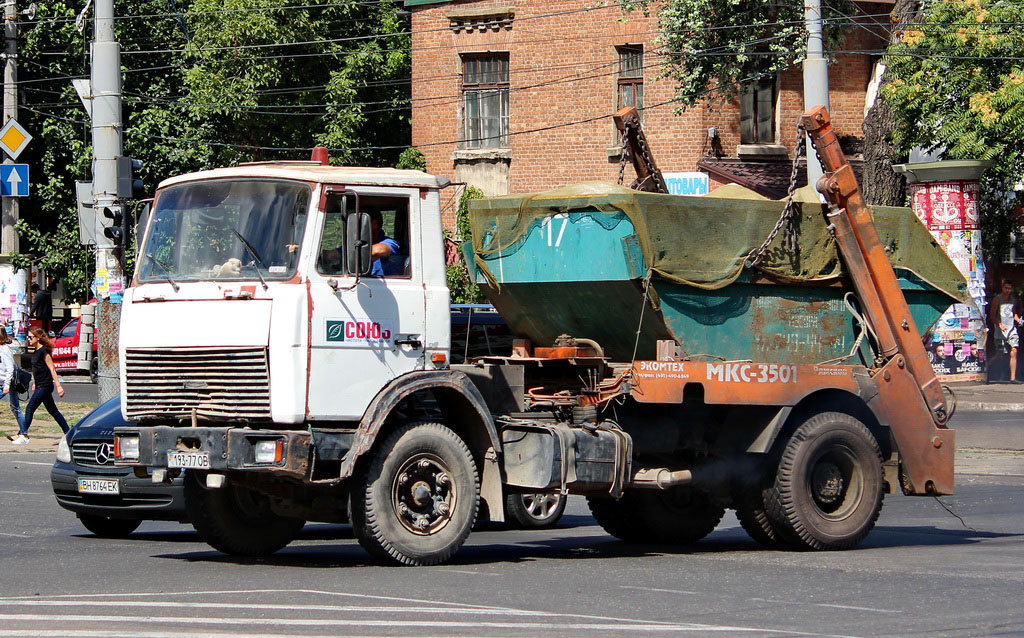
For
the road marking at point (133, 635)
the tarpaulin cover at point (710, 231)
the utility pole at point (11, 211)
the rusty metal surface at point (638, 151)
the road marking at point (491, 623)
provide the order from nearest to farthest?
the road marking at point (133, 635)
the road marking at point (491, 623)
the tarpaulin cover at point (710, 231)
the rusty metal surface at point (638, 151)
the utility pole at point (11, 211)

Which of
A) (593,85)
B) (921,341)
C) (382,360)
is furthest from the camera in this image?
(593,85)

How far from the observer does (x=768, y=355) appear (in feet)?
39.4

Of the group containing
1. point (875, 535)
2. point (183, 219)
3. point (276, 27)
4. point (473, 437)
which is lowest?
point (875, 535)

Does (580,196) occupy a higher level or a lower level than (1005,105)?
lower

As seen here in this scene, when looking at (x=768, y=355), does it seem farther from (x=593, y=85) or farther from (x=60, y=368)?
(x=60, y=368)

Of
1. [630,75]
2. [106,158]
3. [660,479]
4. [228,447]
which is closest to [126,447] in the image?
[228,447]

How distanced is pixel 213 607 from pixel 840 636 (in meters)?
3.34

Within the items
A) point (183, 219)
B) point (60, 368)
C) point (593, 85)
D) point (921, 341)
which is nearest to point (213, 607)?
point (183, 219)

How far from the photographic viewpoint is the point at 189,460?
1029 cm

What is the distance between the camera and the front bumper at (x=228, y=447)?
32.8 feet

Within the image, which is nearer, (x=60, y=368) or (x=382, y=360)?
(x=382, y=360)

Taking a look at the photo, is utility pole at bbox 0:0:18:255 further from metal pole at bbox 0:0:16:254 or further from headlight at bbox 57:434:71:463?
headlight at bbox 57:434:71:463

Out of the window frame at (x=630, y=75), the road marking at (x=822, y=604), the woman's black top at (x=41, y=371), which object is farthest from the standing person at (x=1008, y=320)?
the road marking at (x=822, y=604)

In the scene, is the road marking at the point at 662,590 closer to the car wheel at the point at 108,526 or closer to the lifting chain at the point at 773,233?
the lifting chain at the point at 773,233
